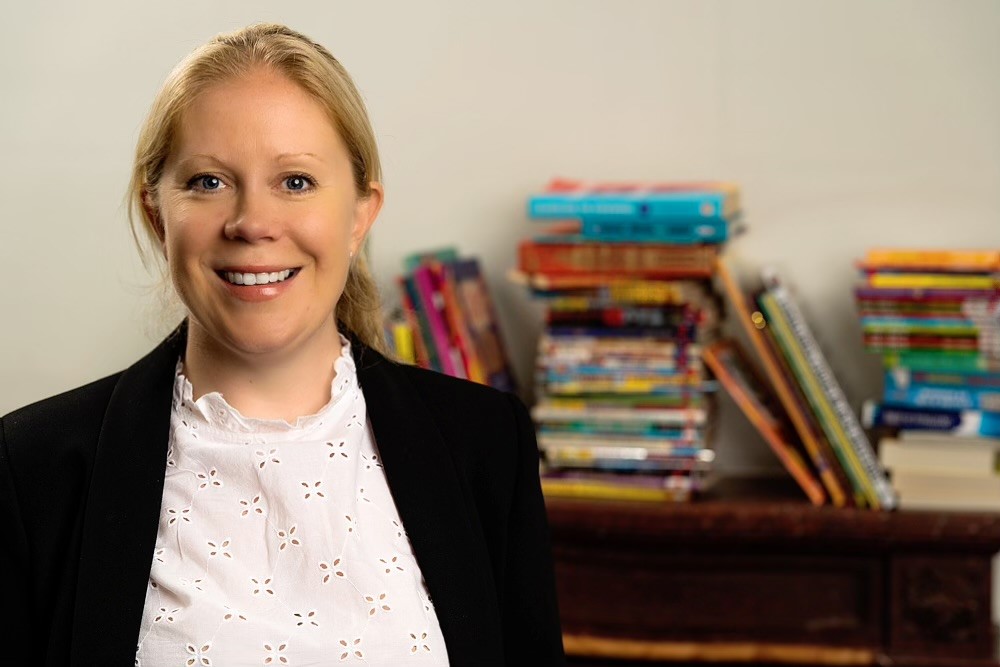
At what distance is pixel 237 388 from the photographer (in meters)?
1.26

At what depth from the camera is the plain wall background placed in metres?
2.29

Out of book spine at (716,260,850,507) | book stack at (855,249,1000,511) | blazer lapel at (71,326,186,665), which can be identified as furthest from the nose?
book stack at (855,249,1000,511)

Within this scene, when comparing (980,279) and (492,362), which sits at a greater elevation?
(980,279)

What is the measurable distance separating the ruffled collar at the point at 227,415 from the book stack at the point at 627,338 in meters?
0.92

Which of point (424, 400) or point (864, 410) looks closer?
point (424, 400)

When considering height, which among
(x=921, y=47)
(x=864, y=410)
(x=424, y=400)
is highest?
(x=921, y=47)

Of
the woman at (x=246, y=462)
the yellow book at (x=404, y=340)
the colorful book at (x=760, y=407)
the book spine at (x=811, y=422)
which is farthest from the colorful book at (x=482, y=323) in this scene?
the woman at (x=246, y=462)

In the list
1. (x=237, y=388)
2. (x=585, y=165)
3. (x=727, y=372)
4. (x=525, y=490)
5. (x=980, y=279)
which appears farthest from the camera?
(x=585, y=165)

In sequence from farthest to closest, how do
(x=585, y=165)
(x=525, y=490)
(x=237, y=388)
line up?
(x=585, y=165) < (x=525, y=490) < (x=237, y=388)

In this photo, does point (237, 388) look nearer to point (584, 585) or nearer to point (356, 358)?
point (356, 358)

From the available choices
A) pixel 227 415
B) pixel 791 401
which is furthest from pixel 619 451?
pixel 227 415

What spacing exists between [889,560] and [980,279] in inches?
19.2

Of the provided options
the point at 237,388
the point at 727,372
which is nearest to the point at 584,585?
the point at 727,372

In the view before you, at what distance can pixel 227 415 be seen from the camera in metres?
1.25
